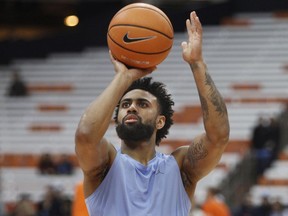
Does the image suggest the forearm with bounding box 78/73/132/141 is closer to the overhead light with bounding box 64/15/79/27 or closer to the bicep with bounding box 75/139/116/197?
the bicep with bounding box 75/139/116/197

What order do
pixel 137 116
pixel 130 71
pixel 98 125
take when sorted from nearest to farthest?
pixel 98 125
pixel 130 71
pixel 137 116

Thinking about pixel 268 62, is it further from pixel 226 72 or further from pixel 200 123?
pixel 200 123

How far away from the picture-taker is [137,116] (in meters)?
5.80

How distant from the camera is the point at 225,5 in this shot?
1070 inches

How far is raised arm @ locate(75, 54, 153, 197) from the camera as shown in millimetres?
5430

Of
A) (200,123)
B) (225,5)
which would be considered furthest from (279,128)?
(225,5)

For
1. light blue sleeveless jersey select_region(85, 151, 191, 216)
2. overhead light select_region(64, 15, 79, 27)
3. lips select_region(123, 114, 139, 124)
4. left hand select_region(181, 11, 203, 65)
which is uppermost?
left hand select_region(181, 11, 203, 65)

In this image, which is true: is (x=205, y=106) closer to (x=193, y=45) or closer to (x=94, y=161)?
(x=193, y=45)

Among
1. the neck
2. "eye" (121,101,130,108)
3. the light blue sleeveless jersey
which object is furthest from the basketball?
the light blue sleeveless jersey

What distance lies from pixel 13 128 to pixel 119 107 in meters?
18.3

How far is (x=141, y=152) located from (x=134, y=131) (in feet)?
0.83

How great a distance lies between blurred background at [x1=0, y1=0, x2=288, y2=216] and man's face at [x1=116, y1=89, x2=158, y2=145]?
418 inches

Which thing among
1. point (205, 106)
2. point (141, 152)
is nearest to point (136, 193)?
point (141, 152)

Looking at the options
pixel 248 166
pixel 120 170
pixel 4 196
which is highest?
pixel 120 170
